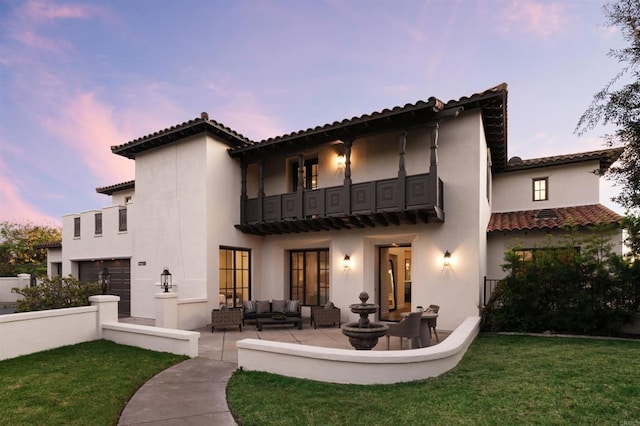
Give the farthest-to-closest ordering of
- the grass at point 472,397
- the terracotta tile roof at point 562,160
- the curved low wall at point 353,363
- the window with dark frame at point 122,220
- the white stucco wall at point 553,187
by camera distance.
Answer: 1. the window with dark frame at point 122,220
2. the white stucco wall at point 553,187
3. the terracotta tile roof at point 562,160
4. the curved low wall at point 353,363
5. the grass at point 472,397

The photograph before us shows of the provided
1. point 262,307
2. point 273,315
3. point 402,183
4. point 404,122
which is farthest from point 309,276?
point 404,122

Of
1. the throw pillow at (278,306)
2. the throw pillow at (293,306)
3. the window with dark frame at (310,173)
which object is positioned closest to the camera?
the throw pillow at (293,306)

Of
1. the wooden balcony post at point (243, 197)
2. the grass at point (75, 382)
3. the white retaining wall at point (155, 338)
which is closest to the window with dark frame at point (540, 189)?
the wooden balcony post at point (243, 197)

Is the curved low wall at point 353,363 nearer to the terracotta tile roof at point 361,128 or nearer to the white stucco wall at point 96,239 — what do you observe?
the terracotta tile roof at point 361,128

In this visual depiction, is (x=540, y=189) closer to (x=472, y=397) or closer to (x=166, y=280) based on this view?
(x=472, y=397)

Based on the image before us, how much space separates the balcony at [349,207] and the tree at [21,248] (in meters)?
21.8

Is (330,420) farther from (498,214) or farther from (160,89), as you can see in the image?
(160,89)

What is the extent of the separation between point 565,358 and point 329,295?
7481mm

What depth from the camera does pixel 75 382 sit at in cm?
574

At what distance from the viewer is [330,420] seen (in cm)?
423

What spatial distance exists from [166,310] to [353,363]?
7058mm

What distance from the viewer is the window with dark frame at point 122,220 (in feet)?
49.8

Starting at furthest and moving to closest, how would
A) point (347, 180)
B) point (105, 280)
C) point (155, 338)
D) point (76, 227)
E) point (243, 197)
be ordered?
1. point (76, 227)
2. point (105, 280)
3. point (243, 197)
4. point (347, 180)
5. point (155, 338)

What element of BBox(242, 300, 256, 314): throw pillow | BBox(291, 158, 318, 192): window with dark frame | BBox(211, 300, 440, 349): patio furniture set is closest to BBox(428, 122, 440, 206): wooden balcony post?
BBox(211, 300, 440, 349): patio furniture set
